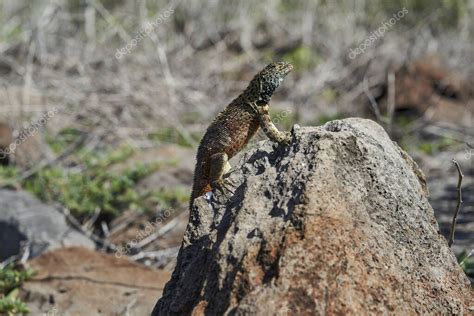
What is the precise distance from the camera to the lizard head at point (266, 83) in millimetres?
4742

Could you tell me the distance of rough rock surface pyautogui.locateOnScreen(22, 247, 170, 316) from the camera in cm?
590

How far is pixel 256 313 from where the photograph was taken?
2932mm

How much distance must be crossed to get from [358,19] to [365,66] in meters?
2.82

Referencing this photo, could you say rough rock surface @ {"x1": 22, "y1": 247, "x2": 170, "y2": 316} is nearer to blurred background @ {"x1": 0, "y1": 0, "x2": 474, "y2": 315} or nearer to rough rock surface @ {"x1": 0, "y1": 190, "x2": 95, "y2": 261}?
blurred background @ {"x1": 0, "y1": 0, "x2": 474, "y2": 315}

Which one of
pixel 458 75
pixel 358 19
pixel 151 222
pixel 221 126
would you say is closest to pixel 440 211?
pixel 151 222

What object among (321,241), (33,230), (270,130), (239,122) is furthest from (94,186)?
(321,241)

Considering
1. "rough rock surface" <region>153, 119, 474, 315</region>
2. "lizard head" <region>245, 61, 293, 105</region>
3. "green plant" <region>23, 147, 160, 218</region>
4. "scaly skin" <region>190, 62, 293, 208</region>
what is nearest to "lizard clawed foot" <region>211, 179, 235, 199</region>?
"rough rock surface" <region>153, 119, 474, 315</region>

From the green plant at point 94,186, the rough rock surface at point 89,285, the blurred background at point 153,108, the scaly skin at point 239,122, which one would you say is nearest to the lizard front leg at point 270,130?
the scaly skin at point 239,122

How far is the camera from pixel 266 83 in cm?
477

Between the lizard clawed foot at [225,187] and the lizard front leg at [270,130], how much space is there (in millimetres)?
337

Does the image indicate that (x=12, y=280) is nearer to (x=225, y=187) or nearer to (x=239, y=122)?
(x=239, y=122)

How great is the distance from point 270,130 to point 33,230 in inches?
173

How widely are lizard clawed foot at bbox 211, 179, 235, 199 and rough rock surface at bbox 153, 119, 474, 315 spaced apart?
0.07 metres

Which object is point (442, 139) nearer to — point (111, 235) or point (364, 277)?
point (111, 235)
